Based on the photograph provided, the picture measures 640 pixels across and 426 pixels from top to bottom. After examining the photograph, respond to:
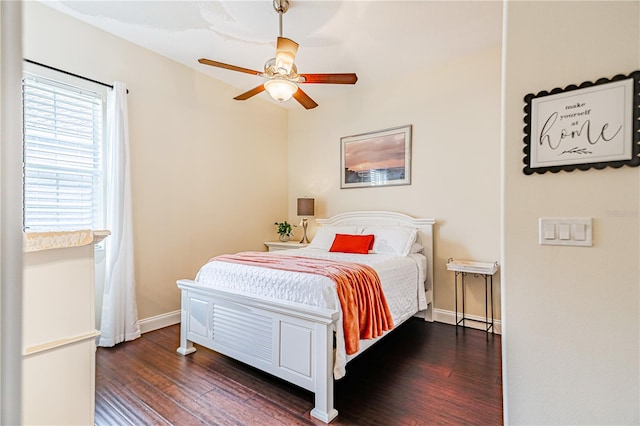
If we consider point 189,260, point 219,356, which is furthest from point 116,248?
point 219,356

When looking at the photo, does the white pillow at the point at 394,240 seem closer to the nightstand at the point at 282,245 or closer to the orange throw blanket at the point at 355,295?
the orange throw blanket at the point at 355,295

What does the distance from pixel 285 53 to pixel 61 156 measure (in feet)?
6.95

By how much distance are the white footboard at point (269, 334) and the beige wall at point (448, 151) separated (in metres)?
2.19

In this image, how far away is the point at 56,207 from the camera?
2.72m

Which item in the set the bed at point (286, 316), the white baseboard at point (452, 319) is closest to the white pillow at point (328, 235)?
the bed at point (286, 316)

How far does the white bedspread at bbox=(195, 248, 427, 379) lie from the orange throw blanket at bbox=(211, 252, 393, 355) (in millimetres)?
62

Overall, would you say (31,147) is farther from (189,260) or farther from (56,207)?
(189,260)

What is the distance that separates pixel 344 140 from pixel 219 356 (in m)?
3.07

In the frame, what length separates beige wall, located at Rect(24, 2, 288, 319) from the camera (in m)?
2.91

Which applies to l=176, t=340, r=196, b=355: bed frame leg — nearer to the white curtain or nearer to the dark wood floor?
the dark wood floor

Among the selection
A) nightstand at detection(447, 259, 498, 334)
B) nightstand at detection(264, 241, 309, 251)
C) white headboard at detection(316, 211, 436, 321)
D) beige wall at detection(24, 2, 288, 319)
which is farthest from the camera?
nightstand at detection(264, 241, 309, 251)

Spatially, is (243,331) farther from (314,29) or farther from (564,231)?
(314,29)

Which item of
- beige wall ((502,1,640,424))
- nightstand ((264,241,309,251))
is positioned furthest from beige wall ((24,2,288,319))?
beige wall ((502,1,640,424))

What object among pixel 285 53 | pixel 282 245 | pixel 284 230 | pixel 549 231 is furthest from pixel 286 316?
pixel 284 230
